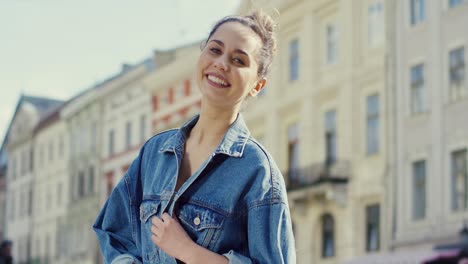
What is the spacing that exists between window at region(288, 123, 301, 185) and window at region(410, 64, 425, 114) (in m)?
6.55

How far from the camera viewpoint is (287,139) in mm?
35500

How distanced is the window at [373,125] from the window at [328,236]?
338 centimetres

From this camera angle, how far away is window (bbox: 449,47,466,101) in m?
26.5

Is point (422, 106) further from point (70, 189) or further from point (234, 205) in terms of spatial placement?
point (70, 189)

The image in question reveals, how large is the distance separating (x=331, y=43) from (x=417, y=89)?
5.16 m

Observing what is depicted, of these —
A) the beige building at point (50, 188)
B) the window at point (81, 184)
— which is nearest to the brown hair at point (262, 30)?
the window at point (81, 184)

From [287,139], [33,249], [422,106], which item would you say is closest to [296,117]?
[287,139]

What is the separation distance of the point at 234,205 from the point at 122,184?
0.43 meters

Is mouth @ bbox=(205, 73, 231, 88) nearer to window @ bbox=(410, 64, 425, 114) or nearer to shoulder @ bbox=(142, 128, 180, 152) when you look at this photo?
shoulder @ bbox=(142, 128, 180, 152)

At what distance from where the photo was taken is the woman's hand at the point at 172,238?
2893 millimetres

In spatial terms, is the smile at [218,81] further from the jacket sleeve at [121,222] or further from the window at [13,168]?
the window at [13,168]

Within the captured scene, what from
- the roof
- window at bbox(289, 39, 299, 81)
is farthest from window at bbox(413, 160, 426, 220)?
the roof

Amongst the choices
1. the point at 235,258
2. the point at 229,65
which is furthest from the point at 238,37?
the point at 235,258

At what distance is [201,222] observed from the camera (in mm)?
2895
